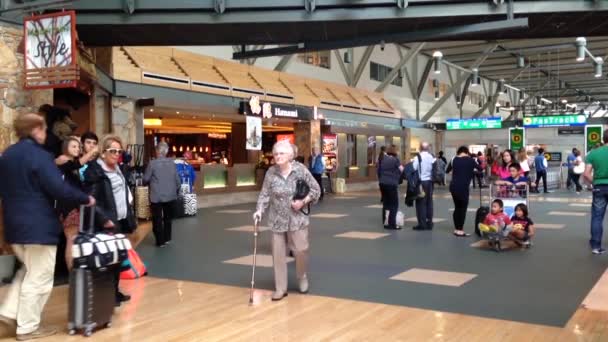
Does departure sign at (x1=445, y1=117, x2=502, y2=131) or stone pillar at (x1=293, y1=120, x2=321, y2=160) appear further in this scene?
departure sign at (x1=445, y1=117, x2=502, y2=131)

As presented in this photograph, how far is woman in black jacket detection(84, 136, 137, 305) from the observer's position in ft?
16.5

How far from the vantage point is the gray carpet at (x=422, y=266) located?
17.6ft

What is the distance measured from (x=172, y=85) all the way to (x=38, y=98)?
8.10 metres

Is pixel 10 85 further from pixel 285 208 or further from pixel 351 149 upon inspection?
pixel 351 149

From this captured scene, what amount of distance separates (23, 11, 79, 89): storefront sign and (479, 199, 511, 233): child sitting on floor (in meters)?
5.68

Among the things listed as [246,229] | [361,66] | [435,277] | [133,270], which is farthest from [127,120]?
[361,66]

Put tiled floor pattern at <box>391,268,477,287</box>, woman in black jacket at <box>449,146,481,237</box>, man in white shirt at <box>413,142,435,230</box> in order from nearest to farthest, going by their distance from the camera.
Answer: tiled floor pattern at <box>391,268,477,287</box>
woman in black jacket at <box>449,146,481,237</box>
man in white shirt at <box>413,142,435,230</box>

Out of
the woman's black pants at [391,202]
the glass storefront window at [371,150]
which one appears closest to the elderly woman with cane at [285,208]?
the woman's black pants at [391,202]

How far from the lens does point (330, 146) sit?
72.2 feet

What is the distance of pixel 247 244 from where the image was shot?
29.9 feet

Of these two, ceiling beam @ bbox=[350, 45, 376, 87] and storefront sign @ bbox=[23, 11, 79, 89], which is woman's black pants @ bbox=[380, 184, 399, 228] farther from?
ceiling beam @ bbox=[350, 45, 376, 87]

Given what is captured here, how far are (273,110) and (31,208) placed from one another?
14110 mm

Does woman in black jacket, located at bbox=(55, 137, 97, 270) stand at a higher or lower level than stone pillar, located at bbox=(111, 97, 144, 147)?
lower

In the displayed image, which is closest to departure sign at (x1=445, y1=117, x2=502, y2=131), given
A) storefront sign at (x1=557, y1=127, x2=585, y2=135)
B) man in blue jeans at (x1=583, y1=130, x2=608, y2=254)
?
storefront sign at (x1=557, y1=127, x2=585, y2=135)
